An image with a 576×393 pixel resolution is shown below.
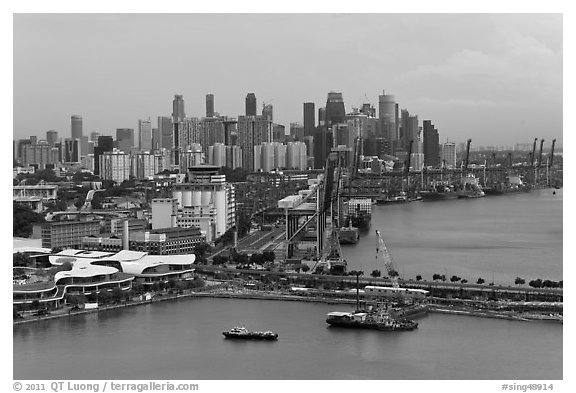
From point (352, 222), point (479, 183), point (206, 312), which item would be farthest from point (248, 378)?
point (479, 183)

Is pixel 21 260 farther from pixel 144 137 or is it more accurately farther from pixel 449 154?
pixel 449 154

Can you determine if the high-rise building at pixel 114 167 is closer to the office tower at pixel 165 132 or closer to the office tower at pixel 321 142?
the office tower at pixel 165 132

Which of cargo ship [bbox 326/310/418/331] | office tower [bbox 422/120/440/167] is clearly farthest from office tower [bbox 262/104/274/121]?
cargo ship [bbox 326/310/418/331]

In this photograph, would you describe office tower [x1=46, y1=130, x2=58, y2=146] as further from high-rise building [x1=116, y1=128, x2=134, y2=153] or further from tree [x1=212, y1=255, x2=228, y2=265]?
tree [x1=212, y1=255, x2=228, y2=265]

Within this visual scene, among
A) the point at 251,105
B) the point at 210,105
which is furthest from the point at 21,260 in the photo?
the point at 251,105

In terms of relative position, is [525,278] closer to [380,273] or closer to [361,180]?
[380,273]

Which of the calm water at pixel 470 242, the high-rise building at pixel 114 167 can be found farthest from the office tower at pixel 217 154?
the calm water at pixel 470 242

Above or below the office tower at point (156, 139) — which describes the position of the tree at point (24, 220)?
below
